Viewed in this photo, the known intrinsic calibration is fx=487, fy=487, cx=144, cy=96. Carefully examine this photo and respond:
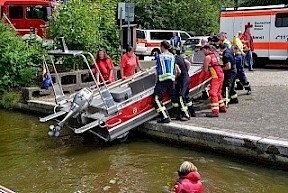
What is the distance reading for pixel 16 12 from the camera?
2534cm

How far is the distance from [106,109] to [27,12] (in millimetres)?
17081

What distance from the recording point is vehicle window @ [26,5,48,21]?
2484 centimetres

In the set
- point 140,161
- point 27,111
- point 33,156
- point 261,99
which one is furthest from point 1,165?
point 261,99

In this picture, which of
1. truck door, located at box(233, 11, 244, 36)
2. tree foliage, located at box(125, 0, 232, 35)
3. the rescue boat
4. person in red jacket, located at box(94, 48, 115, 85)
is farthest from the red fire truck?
the rescue boat

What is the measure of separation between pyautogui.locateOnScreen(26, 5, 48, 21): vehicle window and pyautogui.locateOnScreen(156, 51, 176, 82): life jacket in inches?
632

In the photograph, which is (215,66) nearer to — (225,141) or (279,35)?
(225,141)

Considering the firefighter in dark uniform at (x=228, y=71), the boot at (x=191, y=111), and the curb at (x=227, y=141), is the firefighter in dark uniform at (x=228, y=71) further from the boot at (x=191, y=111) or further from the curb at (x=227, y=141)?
the curb at (x=227, y=141)

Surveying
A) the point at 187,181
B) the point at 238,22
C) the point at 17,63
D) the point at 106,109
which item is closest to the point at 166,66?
the point at 106,109

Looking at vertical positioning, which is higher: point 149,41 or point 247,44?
point 247,44

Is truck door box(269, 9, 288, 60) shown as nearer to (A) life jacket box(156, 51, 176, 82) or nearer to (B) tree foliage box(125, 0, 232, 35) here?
(A) life jacket box(156, 51, 176, 82)

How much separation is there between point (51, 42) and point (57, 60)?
0.69m

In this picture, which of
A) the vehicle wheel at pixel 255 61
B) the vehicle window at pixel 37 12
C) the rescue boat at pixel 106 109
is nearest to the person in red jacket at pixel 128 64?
the rescue boat at pixel 106 109

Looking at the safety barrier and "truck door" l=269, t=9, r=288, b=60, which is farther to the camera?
"truck door" l=269, t=9, r=288, b=60

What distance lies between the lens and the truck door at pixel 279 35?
66.1 ft
